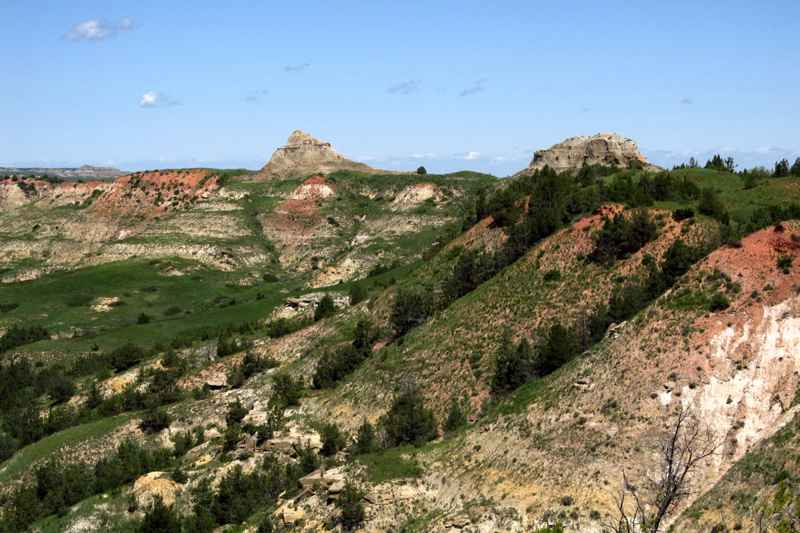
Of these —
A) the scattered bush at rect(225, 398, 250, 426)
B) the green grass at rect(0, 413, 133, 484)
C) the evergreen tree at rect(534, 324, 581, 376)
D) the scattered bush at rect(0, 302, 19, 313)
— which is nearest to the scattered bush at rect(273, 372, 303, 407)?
the scattered bush at rect(225, 398, 250, 426)

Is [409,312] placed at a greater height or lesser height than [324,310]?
greater

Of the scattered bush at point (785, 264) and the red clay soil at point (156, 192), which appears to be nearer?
the scattered bush at point (785, 264)

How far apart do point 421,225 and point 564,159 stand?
33.0 metres

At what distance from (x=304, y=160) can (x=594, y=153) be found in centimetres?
9151

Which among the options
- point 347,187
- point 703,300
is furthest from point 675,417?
point 347,187

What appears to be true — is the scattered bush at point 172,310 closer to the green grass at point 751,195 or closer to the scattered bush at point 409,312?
the scattered bush at point 409,312

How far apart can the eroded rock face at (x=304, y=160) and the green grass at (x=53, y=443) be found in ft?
383

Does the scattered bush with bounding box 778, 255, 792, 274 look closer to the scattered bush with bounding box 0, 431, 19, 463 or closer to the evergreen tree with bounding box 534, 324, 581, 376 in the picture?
the evergreen tree with bounding box 534, 324, 581, 376

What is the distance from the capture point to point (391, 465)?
4588cm

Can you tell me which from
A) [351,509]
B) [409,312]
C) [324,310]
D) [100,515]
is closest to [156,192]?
[324,310]

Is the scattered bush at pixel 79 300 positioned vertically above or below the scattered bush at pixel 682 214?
below

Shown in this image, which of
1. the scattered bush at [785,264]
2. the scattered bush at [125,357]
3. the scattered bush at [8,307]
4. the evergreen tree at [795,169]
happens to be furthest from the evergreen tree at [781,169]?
the scattered bush at [8,307]

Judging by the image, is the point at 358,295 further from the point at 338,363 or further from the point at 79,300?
the point at 79,300

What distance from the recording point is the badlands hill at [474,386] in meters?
39.8
